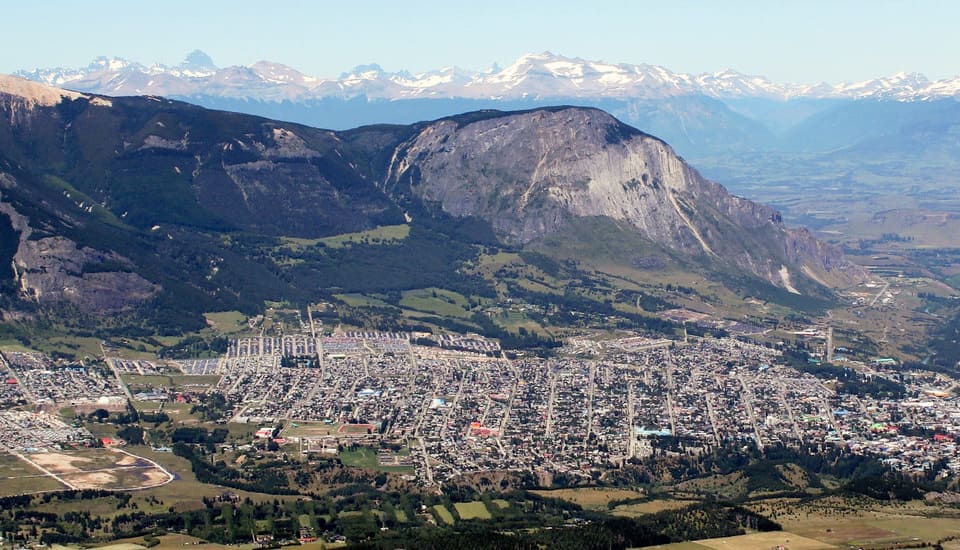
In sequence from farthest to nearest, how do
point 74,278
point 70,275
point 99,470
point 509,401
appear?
point 70,275
point 74,278
point 509,401
point 99,470

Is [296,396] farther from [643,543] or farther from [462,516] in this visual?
[643,543]

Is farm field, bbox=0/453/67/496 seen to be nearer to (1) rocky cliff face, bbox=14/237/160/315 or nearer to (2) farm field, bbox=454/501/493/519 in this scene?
(2) farm field, bbox=454/501/493/519

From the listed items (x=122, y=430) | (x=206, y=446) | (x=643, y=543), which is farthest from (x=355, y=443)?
(x=643, y=543)

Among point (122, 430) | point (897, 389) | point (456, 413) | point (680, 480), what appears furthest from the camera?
point (897, 389)

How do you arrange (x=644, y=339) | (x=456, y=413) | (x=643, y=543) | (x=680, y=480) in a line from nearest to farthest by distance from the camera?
1. (x=643, y=543)
2. (x=680, y=480)
3. (x=456, y=413)
4. (x=644, y=339)

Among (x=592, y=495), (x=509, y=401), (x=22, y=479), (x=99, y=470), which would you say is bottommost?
(x=99, y=470)

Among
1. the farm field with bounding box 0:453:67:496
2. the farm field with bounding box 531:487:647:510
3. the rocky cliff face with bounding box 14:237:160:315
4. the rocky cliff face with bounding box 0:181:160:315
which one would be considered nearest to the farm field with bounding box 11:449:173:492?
the farm field with bounding box 0:453:67:496

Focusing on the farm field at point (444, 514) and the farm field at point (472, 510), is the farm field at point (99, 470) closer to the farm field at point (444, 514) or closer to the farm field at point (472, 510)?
the farm field at point (444, 514)

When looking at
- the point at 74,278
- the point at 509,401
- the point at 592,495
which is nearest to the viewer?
the point at 592,495

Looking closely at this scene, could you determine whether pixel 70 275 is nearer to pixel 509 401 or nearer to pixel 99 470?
pixel 509 401

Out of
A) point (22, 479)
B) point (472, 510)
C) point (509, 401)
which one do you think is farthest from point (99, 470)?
point (509, 401)

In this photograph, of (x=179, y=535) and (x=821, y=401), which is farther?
(x=821, y=401)
